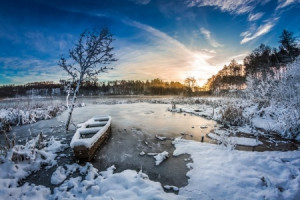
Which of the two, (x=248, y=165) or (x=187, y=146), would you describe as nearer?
(x=248, y=165)

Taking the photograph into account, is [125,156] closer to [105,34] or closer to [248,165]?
[248,165]

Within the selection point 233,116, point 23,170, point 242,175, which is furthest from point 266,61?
point 23,170

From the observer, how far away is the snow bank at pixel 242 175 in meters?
3.82

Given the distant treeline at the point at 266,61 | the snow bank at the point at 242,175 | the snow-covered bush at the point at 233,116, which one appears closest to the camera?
the snow bank at the point at 242,175

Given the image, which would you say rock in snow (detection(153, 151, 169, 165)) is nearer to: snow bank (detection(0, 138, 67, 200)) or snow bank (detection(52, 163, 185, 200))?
snow bank (detection(52, 163, 185, 200))

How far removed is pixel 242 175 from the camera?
4.52 meters

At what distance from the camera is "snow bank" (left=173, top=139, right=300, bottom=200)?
3.82 meters

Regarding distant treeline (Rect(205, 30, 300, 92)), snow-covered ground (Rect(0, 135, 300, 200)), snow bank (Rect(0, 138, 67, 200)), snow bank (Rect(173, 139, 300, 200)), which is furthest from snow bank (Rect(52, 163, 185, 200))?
distant treeline (Rect(205, 30, 300, 92))

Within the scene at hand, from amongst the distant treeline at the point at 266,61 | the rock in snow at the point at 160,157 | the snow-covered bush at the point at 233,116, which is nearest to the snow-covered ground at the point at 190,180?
the rock in snow at the point at 160,157

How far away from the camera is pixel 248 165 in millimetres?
5102

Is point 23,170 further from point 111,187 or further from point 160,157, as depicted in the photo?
point 160,157

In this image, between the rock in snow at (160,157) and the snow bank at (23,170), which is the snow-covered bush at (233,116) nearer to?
the rock in snow at (160,157)

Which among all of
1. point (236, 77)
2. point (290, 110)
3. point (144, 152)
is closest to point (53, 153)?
point (144, 152)

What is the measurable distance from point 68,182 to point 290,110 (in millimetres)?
10426
